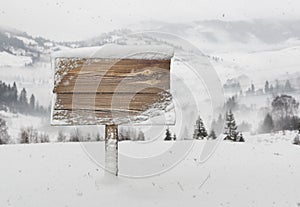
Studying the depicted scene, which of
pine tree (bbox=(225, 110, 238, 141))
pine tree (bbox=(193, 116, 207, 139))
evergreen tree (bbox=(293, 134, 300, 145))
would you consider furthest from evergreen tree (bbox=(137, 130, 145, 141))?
evergreen tree (bbox=(293, 134, 300, 145))

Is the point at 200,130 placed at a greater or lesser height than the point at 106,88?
lesser

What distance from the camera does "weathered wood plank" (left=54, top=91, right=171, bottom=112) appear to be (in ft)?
11.3

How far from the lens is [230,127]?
8383 millimetres

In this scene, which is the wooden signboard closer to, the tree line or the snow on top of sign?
the snow on top of sign

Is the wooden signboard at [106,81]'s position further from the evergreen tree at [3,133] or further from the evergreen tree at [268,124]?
the evergreen tree at [268,124]

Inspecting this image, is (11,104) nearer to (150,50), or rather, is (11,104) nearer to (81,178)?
(81,178)

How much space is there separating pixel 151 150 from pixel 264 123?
3.82m

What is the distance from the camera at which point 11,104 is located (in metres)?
7.71

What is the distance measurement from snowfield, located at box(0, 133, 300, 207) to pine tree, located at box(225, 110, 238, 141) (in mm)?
2734

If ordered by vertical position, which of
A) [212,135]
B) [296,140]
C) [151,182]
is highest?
[212,135]

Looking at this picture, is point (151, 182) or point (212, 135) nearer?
point (151, 182)

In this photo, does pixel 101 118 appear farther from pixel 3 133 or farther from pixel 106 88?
pixel 3 133

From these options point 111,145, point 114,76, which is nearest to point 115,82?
point 114,76

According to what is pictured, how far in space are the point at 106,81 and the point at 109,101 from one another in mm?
190
